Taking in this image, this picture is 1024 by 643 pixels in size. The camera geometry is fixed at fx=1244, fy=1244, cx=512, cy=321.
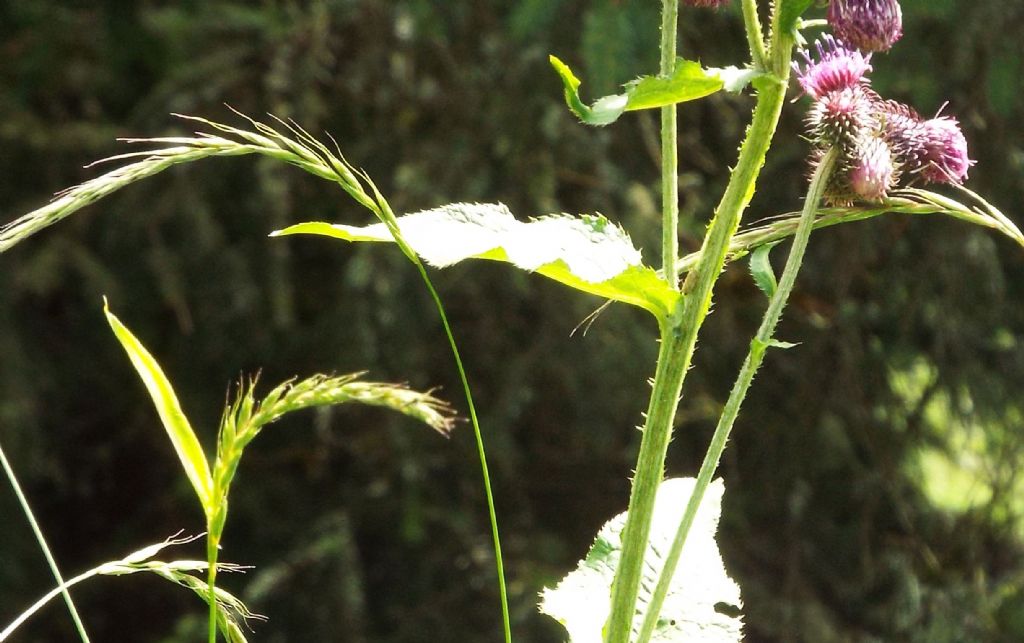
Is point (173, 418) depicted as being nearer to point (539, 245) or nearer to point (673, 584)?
point (539, 245)

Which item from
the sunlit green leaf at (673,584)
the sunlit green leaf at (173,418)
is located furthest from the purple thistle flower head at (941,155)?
the sunlit green leaf at (173,418)

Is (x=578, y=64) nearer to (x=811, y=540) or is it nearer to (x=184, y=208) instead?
(x=184, y=208)

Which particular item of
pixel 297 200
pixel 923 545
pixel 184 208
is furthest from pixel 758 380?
pixel 184 208

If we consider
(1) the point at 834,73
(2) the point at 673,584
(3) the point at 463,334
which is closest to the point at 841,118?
(1) the point at 834,73

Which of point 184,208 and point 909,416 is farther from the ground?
point 909,416

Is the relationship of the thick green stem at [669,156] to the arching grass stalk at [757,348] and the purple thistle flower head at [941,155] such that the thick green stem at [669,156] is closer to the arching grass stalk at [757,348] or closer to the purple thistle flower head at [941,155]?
the arching grass stalk at [757,348]

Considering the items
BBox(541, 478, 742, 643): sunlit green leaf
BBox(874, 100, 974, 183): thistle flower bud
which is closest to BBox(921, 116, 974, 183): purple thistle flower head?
BBox(874, 100, 974, 183): thistle flower bud

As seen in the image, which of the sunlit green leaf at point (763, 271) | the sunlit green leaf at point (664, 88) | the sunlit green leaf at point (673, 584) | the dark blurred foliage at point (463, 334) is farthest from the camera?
the dark blurred foliage at point (463, 334)

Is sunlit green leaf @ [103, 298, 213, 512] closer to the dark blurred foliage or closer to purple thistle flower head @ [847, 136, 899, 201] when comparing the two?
purple thistle flower head @ [847, 136, 899, 201]
